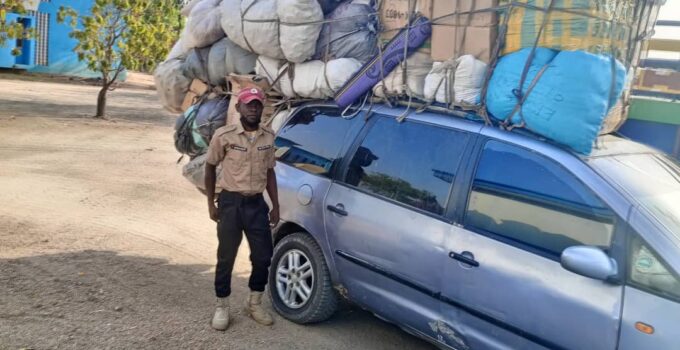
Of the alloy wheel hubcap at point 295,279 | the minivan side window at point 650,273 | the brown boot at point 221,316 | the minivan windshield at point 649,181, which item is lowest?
the brown boot at point 221,316

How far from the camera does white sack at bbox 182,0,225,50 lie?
18.7 feet

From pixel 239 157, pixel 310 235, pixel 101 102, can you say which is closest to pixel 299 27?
pixel 239 157

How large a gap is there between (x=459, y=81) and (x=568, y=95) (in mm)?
755

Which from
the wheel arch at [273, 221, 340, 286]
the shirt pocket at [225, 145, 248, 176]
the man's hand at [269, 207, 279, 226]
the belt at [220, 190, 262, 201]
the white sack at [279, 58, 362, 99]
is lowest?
the wheel arch at [273, 221, 340, 286]

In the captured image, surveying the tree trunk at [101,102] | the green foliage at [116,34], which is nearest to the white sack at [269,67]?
the green foliage at [116,34]

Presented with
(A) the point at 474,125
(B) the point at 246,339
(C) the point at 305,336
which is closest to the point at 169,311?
(B) the point at 246,339

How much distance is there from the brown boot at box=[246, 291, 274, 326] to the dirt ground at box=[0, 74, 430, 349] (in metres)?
0.06

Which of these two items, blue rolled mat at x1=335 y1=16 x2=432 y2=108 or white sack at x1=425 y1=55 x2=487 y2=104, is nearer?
white sack at x1=425 y1=55 x2=487 y2=104

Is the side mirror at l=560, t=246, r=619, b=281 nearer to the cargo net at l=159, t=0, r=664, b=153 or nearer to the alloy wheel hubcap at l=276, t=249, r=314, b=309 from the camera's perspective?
the cargo net at l=159, t=0, r=664, b=153

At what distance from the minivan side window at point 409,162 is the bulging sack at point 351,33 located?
75 centimetres

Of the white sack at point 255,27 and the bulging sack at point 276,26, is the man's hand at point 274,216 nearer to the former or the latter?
the bulging sack at point 276,26

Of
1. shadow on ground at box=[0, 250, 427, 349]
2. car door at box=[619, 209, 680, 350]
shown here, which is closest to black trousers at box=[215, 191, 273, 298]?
shadow on ground at box=[0, 250, 427, 349]

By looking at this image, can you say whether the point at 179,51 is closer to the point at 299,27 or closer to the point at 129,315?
the point at 299,27

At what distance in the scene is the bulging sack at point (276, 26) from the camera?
15.7ft
